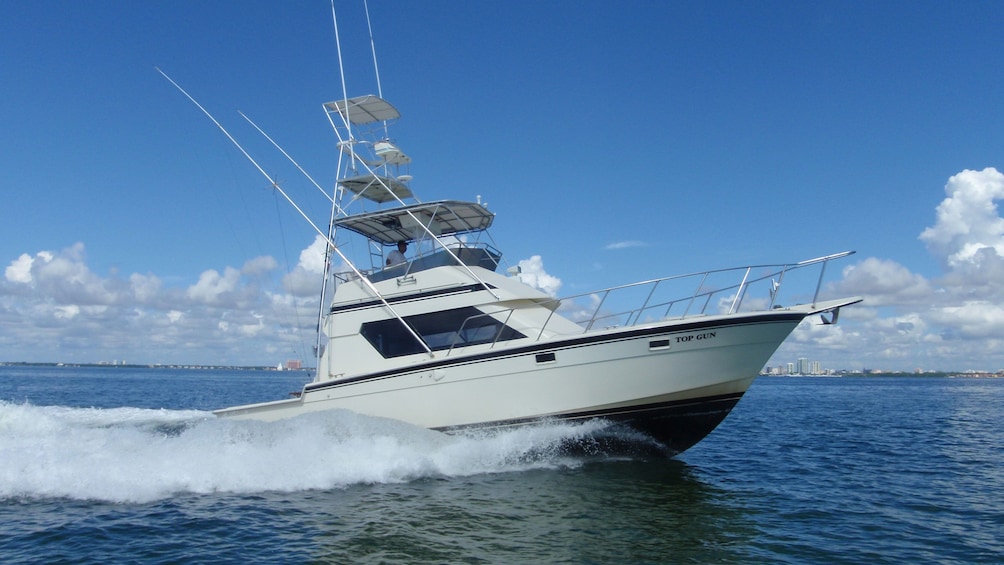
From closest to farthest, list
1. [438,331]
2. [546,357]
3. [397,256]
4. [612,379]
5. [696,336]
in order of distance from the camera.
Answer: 1. [696,336]
2. [612,379]
3. [546,357]
4. [438,331]
5. [397,256]

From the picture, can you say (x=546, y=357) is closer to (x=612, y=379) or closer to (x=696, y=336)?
(x=612, y=379)

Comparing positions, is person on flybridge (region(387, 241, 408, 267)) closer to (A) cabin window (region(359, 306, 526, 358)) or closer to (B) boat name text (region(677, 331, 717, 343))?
(A) cabin window (region(359, 306, 526, 358))

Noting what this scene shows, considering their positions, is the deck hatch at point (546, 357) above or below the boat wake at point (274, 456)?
above

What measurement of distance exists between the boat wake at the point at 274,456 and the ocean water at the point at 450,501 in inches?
1.0

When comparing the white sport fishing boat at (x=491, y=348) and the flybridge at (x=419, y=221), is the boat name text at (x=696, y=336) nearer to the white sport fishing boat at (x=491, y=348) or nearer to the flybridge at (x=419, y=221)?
the white sport fishing boat at (x=491, y=348)

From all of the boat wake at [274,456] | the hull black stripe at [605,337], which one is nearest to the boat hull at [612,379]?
the hull black stripe at [605,337]

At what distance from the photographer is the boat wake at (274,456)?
8148 millimetres

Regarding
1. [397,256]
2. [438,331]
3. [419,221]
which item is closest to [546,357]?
[438,331]

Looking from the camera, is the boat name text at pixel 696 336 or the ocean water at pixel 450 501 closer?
the ocean water at pixel 450 501

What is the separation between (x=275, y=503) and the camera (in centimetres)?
803

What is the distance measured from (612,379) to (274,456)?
529 centimetres

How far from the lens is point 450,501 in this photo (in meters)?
7.91

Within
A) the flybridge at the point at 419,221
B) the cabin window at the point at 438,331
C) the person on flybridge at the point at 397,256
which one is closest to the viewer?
the cabin window at the point at 438,331

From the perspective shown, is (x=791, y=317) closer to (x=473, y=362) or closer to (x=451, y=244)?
(x=473, y=362)
